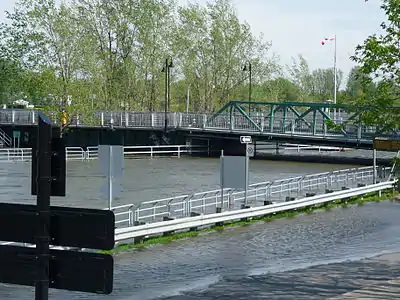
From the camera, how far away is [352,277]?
52.0 ft

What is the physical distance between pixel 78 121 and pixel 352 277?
181 ft

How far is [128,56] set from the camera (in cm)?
8069

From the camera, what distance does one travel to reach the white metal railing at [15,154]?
5681 cm

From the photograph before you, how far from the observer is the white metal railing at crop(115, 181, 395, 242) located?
19719mm

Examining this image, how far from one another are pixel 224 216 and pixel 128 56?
5842 cm

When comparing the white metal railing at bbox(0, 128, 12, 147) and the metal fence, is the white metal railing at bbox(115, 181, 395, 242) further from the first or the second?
the white metal railing at bbox(0, 128, 12, 147)

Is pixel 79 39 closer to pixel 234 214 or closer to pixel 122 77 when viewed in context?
pixel 122 77

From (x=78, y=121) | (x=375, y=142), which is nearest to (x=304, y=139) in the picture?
(x=78, y=121)

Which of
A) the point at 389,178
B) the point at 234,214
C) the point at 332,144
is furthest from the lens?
the point at 332,144

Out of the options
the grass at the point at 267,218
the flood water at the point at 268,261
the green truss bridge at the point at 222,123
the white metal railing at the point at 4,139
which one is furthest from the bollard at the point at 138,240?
the white metal railing at the point at 4,139

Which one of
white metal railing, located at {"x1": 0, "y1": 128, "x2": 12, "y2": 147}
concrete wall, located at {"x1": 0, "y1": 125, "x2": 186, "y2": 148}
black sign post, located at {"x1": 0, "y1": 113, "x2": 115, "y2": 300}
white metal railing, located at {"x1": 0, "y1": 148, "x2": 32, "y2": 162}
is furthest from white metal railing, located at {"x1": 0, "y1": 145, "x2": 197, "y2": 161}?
black sign post, located at {"x1": 0, "y1": 113, "x2": 115, "y2": 300}

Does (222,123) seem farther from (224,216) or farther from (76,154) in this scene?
(224,216)

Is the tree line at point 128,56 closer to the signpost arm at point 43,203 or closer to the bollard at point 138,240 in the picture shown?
the bollard at point 138,240

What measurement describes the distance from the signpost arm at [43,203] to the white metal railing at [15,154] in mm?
52641
